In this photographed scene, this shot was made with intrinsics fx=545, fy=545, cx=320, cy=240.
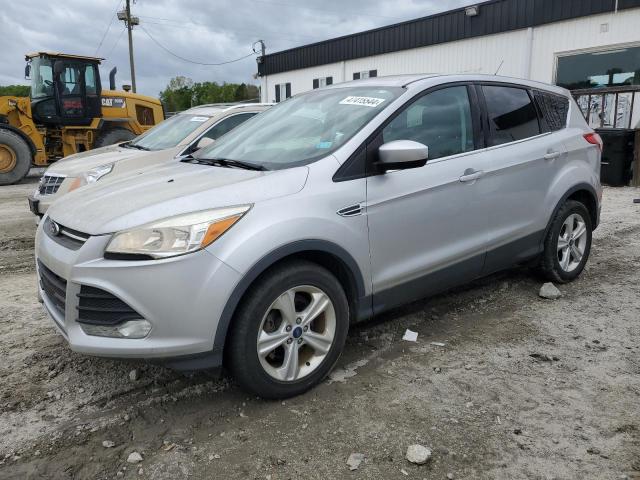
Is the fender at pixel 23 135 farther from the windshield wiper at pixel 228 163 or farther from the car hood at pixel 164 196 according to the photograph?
the car hood at pixel 164 196

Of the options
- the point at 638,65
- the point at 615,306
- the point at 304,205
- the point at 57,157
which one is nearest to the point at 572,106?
the point at 615,306

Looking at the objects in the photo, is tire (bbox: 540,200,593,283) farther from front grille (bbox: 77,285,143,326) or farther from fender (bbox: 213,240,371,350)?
front grille (bbox: 77,285,143,326)

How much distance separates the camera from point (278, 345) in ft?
9.41

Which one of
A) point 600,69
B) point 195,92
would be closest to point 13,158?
point 600,69

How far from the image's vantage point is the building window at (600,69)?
13.4 metres

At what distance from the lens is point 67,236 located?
2887 millimetres

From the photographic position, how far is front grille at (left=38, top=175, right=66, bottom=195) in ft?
22.5

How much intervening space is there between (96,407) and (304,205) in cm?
158

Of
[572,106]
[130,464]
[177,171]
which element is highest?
[572,106]

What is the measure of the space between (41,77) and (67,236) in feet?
40.8

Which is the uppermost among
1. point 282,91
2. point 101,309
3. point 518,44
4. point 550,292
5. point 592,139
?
point 518,44

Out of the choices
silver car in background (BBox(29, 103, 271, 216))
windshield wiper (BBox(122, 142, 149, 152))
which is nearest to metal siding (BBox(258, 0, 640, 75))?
silver car in background (BBox(29, 103, 271, 216))

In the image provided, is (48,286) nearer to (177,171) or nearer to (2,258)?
(177,171)

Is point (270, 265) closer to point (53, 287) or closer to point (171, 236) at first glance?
point (171, 236)
